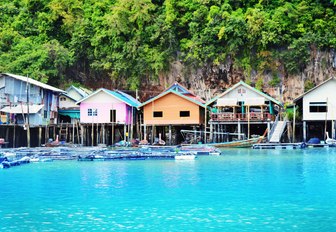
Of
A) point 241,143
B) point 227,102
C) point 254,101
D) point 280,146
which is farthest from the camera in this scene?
point 227,102

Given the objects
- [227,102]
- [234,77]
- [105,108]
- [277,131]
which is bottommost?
[277,131]

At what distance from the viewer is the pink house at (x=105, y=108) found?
153 ft

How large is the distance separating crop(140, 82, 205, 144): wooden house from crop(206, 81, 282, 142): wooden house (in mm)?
1319

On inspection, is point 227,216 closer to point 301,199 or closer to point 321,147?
point 301,199

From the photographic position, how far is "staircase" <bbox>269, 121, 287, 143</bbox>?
41.1 meters

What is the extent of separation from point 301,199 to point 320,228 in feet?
12.5

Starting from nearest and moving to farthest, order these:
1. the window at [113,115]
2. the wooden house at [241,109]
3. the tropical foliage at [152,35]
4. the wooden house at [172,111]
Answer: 1. the wooden house at [241,109]
2. the wooden house at [172,111]
3. the window at [113,115]
4. the tropical foliage at [152,35]

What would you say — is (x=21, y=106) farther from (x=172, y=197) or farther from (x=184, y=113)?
(x=172, y=197)

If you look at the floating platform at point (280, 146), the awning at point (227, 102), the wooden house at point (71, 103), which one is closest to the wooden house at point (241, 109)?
the awning at point (227, 102)

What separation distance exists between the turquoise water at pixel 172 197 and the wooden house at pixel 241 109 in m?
14.2

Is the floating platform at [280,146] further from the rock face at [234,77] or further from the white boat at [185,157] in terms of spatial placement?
the rock face at [234,77]

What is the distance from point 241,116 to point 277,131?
3252 millimetres

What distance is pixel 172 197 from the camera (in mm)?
17984

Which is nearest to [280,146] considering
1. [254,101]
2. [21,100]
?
[254,101]
